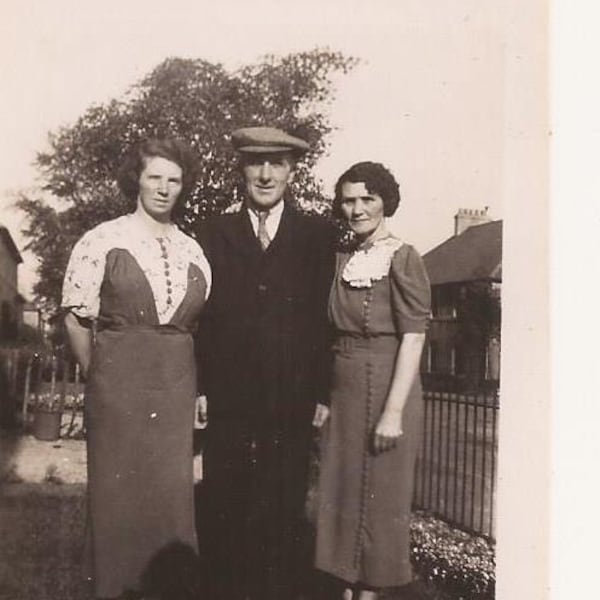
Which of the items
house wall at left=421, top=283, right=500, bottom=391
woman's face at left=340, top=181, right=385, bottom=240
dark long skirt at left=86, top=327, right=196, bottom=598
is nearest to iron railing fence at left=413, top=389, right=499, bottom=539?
house wall at left=421, top=283, right=500, bottom=391

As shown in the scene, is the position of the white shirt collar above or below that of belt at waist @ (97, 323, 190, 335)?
above

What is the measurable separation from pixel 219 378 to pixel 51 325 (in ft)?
0.83

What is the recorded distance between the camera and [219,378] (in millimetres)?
1091

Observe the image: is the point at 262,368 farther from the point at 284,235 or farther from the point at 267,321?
the point at 284,235

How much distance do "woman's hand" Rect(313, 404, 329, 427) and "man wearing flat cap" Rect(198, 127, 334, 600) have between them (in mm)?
11

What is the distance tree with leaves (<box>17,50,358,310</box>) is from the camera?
1089mm

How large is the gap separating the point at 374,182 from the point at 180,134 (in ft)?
0.97

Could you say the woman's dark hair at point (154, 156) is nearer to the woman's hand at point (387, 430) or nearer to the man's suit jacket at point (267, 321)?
the man's suit jacket at point (267, 321)

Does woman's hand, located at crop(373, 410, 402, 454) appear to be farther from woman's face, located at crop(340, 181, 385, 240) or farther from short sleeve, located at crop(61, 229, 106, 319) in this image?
short sleeve, located at crop(61, 229, 106, 319)

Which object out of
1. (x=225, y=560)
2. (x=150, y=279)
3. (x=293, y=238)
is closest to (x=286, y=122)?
(x=293, y=238)

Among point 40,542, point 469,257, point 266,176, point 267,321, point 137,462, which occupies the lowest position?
point 40,542

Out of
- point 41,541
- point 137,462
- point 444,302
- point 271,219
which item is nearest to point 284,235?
point 271,219

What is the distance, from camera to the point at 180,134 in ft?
3.61

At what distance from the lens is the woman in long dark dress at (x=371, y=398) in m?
1.10
